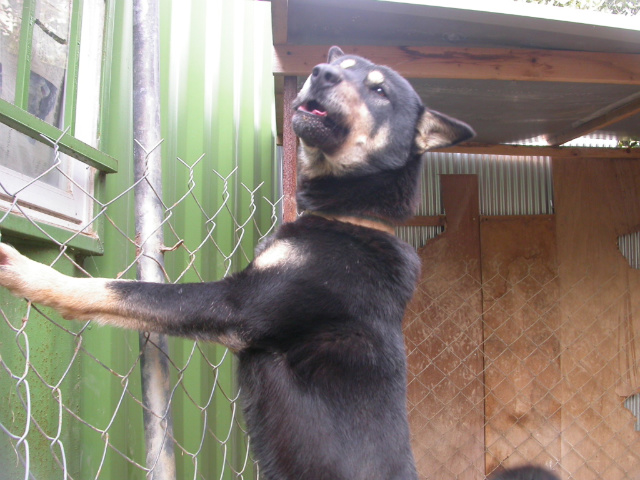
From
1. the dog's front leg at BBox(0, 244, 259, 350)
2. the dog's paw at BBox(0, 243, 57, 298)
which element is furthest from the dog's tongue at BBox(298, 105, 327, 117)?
the dog's paw at BBox(0, 243, 57, 298)

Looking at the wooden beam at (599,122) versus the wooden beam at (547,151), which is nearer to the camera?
the wooden beam at (599,122)

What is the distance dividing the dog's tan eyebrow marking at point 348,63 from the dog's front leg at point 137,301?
4.09 ft

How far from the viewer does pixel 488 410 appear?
168 inches

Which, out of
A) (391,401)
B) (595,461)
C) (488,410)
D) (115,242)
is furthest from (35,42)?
(595,461)

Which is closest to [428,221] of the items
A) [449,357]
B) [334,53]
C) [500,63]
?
[449,357]

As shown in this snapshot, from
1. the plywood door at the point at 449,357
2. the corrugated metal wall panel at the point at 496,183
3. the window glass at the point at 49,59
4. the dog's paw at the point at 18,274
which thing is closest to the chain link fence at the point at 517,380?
the plywood door at the point at 449,357

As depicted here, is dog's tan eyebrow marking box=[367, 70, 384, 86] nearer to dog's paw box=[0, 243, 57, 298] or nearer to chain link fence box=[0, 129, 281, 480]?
chain link fence box=[0, 129, 281, 480]

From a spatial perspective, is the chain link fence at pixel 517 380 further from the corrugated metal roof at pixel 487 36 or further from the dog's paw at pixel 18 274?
the dog's paw at pixel 18 274

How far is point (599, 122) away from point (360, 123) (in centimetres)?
249

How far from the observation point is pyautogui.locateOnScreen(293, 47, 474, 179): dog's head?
2.37 metres

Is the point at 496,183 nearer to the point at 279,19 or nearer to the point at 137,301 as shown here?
the point at 279,19

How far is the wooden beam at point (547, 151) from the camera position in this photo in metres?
→ 4.39

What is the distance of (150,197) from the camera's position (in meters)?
1.85

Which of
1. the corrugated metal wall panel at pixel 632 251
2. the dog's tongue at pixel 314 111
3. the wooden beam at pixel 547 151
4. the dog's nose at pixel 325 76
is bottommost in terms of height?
the corrugated metal wall panel at pixel 632 251
